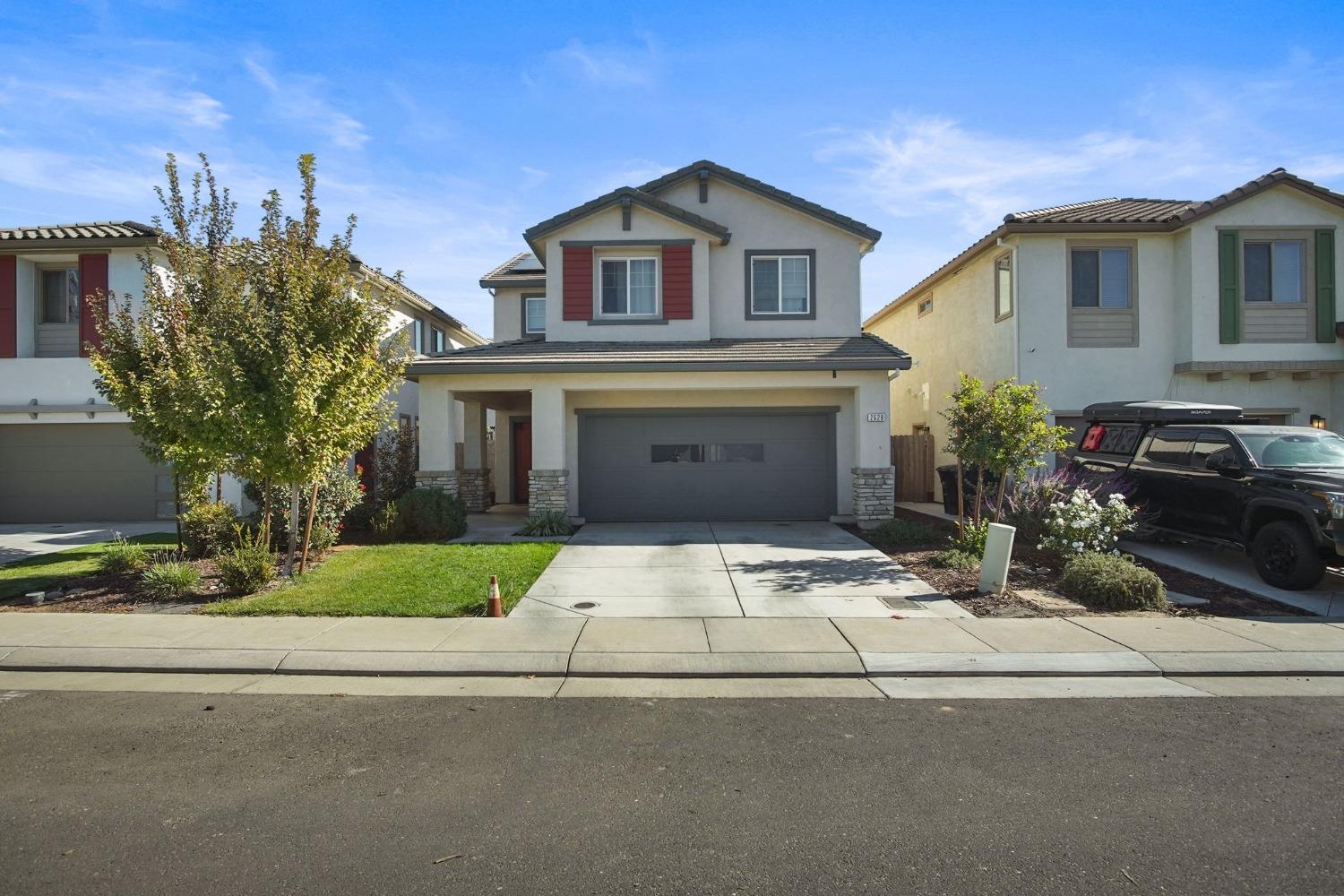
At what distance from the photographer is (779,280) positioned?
55.1 ft

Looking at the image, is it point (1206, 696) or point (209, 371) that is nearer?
point (1206, 696)

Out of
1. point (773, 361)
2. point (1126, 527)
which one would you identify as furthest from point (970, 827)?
point (773, 361)

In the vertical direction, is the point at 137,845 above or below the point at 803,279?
below

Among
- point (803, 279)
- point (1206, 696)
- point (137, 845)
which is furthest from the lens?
point (803, 279)

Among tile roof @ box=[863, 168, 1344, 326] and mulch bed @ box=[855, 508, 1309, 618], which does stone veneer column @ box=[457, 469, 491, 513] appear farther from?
tile roof @ box=[863, 168, 1344, 326]

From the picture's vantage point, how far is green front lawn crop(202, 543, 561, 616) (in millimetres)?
8719

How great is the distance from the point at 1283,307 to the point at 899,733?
15.7 metres

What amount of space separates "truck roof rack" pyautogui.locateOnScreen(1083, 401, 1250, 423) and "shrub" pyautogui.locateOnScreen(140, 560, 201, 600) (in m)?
14.0

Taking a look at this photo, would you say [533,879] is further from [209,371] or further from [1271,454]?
[1271,454]

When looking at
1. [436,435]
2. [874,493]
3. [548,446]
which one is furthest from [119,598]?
[874,493]

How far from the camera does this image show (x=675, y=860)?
3.72 metres

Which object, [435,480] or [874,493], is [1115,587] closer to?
[874,493]

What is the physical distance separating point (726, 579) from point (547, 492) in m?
5.17

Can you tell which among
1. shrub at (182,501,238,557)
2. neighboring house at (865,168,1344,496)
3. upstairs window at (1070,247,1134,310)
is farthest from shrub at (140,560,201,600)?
upstairs window at (1070,247,1134,310)
